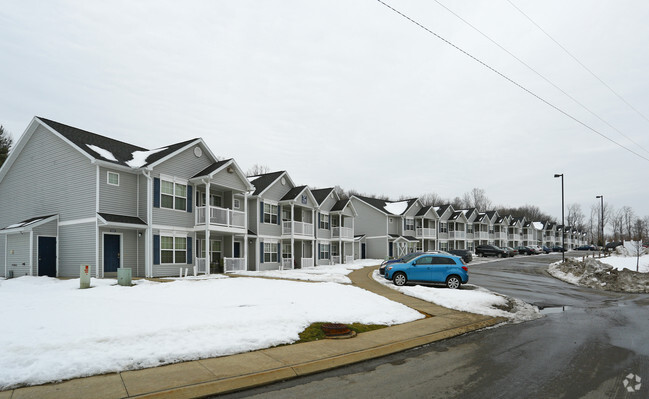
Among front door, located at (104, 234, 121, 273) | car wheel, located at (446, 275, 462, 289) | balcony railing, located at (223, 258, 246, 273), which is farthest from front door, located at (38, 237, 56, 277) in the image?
car wheel, located at (446, 275, 462, 289)

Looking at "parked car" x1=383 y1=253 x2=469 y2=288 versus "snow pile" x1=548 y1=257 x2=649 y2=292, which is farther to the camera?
"snow pile" x1=548 y1=257 x2=649 y2=292

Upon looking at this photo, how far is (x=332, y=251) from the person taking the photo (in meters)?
42.3

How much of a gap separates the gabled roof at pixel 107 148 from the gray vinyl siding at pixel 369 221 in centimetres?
3116

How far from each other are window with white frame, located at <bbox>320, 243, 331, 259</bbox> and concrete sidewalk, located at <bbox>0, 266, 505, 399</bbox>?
28186mm

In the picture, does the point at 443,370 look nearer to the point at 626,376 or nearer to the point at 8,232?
the point at 626,376

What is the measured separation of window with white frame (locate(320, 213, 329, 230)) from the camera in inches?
1588

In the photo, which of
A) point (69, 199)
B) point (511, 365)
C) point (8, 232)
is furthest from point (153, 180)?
point (511, 365)

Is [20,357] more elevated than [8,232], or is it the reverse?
[8,232]

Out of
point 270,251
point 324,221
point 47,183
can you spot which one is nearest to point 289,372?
point 47,183

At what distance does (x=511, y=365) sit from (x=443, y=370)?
1.44m

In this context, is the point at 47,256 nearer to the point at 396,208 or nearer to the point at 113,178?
the point at 113,178

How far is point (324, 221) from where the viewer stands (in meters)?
40.9

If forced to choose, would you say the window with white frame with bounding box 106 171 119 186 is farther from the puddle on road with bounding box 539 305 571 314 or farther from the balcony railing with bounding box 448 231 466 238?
the balcony railing with bounding box 448 231 466 238

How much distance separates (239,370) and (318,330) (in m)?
3.52
